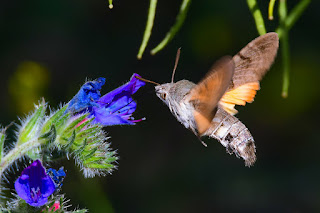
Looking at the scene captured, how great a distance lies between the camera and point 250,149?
2105 millimetres

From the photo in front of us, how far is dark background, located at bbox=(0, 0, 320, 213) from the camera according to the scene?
3.62 metres

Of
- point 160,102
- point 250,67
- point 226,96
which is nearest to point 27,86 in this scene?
point 160,102

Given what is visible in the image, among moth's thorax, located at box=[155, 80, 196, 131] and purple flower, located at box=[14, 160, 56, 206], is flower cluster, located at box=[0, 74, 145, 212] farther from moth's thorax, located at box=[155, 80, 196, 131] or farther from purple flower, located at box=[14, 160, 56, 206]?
moth's thorax, located at box=[155, 80, 196, 131]

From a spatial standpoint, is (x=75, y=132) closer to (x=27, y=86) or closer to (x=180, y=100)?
(x=180, y=100)

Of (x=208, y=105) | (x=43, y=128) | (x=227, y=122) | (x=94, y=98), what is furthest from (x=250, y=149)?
(x=43, y=128)

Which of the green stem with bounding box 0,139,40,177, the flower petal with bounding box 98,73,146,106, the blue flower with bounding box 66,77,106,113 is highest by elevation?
the blue flower with bounding box 66,77,106,113

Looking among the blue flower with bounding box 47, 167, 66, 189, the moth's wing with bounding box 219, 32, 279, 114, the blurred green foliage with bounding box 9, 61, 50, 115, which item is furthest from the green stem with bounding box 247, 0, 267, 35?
the blurred green foliage with bounding box 9, 61, 50, 115

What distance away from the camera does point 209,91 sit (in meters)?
1.85

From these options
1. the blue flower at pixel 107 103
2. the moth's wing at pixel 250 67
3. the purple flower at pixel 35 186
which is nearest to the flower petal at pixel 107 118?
the blue flower at pixel 107 103

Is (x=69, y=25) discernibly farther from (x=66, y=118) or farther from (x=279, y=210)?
(x=66, y=118)

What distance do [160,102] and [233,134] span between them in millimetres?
1787

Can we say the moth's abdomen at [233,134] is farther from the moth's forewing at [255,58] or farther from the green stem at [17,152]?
the green stem at [17,152]

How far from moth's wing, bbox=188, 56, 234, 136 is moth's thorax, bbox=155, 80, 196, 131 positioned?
0.09ft

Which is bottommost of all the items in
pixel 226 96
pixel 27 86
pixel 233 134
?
pixel 233 134
